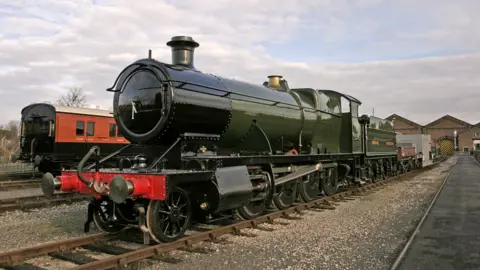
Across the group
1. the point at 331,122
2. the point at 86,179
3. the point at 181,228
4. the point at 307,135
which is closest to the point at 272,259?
the point at 181,228

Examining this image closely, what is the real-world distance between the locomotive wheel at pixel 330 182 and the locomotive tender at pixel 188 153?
5.68 ft

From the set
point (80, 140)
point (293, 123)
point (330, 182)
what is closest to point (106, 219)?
point (293, 123)

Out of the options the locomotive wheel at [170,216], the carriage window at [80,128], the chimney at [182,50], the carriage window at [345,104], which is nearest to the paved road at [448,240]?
the locomotive wheel at [170,216]

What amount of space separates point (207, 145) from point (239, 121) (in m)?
1.11

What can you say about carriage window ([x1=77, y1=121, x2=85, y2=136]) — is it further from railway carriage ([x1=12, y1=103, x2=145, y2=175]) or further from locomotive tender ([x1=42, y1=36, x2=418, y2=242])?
locomotive tender ([x1=42, y1=36, x2=418, y2=242])

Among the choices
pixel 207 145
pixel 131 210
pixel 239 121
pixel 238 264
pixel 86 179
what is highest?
pixel 239 121

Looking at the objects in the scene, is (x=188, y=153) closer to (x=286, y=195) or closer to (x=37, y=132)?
(x=286, y=195)

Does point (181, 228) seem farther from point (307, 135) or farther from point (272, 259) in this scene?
point (307, 135)

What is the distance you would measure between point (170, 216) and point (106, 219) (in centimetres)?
155

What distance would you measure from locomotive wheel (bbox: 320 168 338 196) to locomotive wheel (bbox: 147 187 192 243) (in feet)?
19.8

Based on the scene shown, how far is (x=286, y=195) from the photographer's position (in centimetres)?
1020

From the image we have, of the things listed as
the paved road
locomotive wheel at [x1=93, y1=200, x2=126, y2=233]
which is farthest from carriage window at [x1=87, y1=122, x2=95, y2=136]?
the paved road

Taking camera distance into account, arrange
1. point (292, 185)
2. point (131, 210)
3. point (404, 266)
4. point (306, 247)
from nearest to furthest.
Result: 1. point (404, 266)
2. point (306, 247)
3. point (131, 210)
4. point (292, 185)

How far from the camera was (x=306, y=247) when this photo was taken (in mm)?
6613
